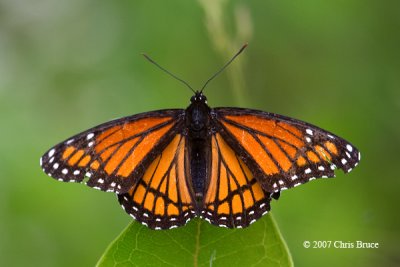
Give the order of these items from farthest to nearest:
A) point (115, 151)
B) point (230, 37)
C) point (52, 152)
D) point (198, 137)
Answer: point (230, 37)
point (198, 137)
point (115, 151)
point (52, 152)

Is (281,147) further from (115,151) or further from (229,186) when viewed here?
(115,151)

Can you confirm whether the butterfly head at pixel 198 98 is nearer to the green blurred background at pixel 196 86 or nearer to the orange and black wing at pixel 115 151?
the orange and black wing at pixel 115 151

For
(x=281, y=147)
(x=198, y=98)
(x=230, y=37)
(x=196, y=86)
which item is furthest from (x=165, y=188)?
(x=196, y=86)

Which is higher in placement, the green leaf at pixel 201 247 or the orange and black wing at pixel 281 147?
the orange and black wing at pixel 281 147

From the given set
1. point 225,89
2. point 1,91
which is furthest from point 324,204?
point 1,91

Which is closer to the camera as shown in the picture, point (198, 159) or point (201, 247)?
point (201, 247)

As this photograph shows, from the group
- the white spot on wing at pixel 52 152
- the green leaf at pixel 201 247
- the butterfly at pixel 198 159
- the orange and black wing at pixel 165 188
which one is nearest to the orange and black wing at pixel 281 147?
the butterfly at pixel 198 159

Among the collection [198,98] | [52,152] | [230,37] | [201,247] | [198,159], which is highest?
[230,37]
